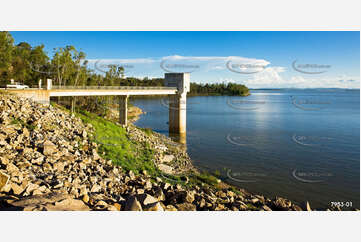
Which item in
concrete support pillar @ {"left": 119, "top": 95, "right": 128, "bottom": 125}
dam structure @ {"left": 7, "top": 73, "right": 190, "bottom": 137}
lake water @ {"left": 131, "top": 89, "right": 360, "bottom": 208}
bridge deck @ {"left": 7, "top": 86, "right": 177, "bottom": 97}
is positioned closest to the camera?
lake water @ {"left": 131, "top": 89, "right": 360, "bottom": 208}

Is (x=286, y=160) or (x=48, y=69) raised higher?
(x=48, y=69)

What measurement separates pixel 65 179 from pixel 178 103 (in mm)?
29529

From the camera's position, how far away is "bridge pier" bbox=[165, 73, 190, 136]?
124 ft

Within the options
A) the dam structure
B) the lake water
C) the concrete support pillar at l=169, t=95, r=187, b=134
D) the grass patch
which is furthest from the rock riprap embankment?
the concrete support pillar at l=169, t=95, r=187, b=134

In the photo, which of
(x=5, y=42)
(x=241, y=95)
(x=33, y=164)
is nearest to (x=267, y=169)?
(x=33, y=164)

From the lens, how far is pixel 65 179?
32.7ft

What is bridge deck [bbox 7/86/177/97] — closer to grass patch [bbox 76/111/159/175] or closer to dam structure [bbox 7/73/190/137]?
dam structure [bbox 7/73/190/137]

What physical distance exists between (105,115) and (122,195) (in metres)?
29.1

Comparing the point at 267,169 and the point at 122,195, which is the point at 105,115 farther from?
the point at 122,195

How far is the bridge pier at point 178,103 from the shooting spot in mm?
37688

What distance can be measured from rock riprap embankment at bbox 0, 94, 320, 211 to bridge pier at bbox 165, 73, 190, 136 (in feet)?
68.9

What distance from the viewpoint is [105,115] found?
125 feet

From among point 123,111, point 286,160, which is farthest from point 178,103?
point 286,160

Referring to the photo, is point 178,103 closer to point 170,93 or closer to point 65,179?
point 170,93
